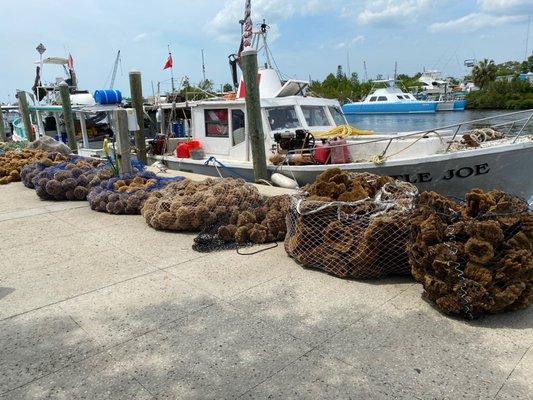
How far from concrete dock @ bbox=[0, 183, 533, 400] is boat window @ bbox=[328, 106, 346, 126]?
663cm

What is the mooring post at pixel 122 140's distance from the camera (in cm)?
862

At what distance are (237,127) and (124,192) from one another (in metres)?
3.32

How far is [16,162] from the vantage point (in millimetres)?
11250

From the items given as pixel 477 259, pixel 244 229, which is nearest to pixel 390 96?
pixel 244 229

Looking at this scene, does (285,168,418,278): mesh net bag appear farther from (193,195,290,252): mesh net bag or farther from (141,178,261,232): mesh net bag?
(141,178,261,232): mesh net bag

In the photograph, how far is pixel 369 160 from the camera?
326 inches

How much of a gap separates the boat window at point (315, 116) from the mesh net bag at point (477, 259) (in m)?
6.86

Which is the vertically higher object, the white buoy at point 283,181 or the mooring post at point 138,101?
the mooring post at point 138,101

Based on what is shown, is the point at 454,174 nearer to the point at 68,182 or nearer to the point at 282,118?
the point at 282,118

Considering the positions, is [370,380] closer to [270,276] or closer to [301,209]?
[270,276]

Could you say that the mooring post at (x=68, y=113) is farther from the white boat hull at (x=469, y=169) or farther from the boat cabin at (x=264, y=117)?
the white boat hull at (x=469, y=169)

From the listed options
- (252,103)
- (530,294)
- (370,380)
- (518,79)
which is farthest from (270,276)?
(518,79)

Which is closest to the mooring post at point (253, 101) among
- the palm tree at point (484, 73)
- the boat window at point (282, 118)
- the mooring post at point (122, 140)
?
the boat window at point (282, 118)

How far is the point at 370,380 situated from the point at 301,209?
6.95 feet
